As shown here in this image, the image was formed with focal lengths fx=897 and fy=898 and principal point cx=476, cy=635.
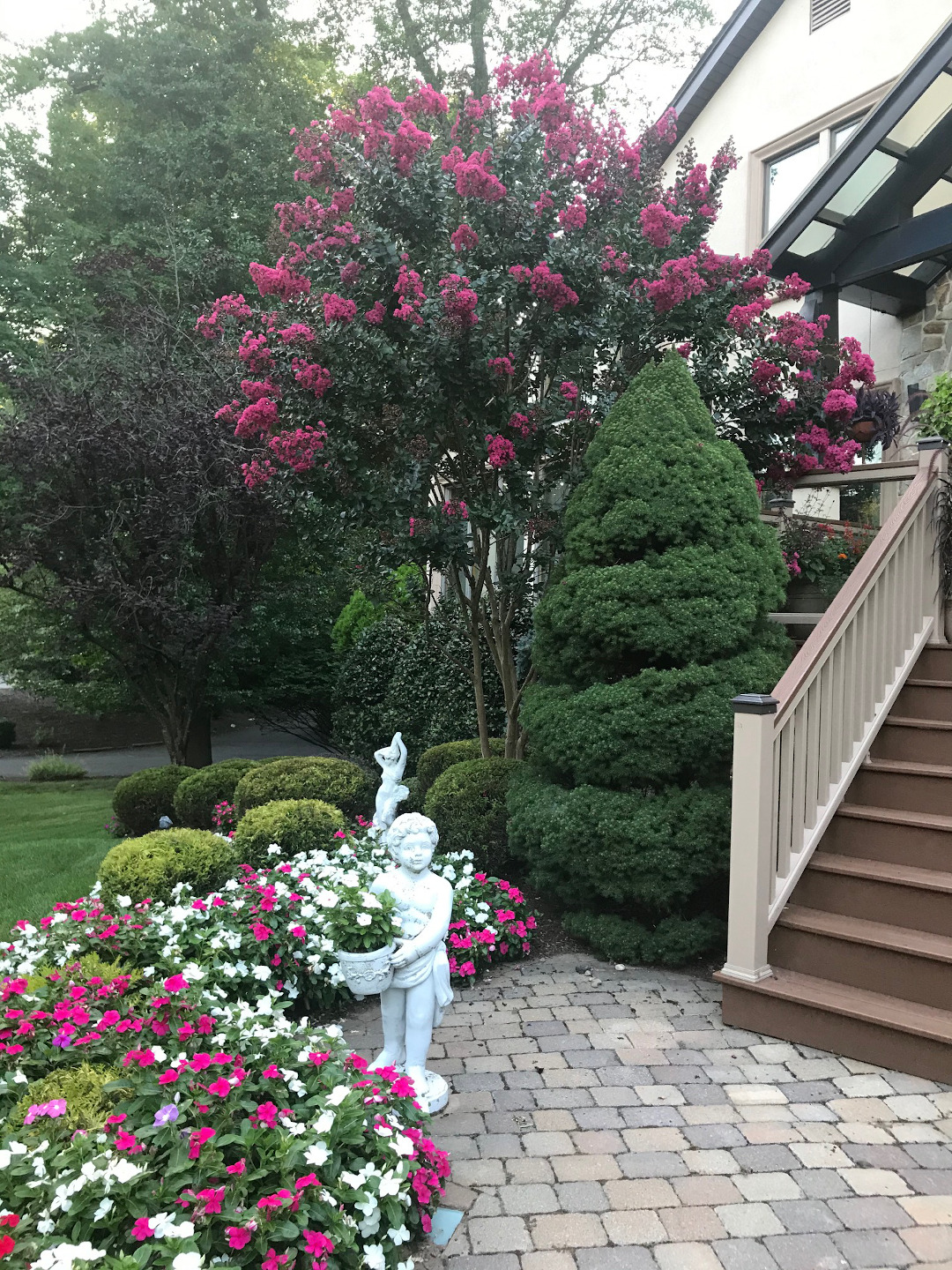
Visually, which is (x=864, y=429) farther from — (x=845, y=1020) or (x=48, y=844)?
(x=48, y=844)

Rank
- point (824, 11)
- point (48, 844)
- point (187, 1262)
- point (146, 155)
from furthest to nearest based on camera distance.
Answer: point (146, 155) → point (824, 11) → point (48, 844) → point (187, 1262)

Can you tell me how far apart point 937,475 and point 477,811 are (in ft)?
11.6

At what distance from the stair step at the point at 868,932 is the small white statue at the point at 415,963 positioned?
1844mm

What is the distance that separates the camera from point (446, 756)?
7.59 meters

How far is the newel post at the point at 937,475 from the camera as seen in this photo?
211 inches

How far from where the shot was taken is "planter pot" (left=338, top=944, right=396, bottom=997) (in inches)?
121

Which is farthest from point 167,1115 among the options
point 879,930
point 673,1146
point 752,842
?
point 879,930

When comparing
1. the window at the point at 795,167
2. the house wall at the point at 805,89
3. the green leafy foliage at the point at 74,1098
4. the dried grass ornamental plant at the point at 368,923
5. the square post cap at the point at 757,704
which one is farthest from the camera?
the window at the point at 795,167

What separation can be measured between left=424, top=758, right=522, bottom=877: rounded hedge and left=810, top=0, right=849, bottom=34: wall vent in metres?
8.11

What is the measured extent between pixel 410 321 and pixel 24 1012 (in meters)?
4.25

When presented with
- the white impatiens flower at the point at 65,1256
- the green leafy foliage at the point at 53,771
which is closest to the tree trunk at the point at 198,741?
the green leafy foliage at the point at 53,771

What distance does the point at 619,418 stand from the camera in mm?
5430

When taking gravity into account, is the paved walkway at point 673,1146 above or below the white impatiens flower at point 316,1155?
below

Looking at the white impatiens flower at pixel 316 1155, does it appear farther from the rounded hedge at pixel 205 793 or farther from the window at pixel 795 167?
the window at pixel 795 167
